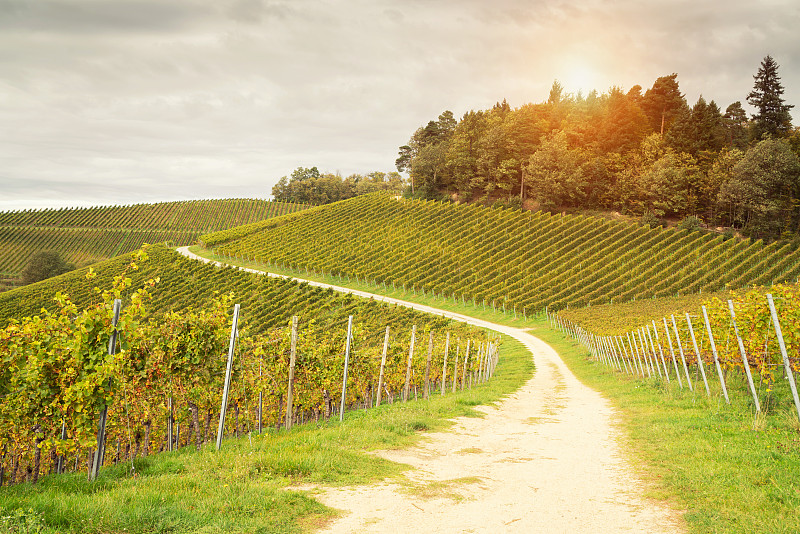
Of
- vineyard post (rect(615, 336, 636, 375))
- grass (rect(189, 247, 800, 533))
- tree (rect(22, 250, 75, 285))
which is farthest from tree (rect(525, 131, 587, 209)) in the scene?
tree (rect(22, 250, 75, 285))

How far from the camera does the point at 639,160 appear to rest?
256 feet

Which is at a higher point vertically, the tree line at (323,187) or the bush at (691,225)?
the tree line at (323,187)

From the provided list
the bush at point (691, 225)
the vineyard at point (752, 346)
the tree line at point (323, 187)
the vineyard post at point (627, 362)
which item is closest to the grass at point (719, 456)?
the vineyard at point (752, 346)

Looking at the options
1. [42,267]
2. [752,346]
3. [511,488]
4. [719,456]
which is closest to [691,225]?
[752,346]

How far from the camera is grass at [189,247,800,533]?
17.1 feet

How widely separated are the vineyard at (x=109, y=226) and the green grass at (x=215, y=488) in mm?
110282

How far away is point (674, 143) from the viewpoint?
79438 millimetres

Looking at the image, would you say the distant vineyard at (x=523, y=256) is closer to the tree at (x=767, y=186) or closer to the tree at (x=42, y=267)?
the tree at (x=767, y=186)

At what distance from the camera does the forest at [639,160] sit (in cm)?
6406

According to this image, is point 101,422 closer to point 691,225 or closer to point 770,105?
point 691,225

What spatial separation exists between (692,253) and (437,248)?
30.2 meters

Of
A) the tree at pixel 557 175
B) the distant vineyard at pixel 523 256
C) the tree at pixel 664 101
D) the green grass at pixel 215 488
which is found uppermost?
the tree at pixel 664 101

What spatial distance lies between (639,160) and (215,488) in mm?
85104

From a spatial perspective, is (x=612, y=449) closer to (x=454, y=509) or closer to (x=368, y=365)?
(x=454, y=509)
